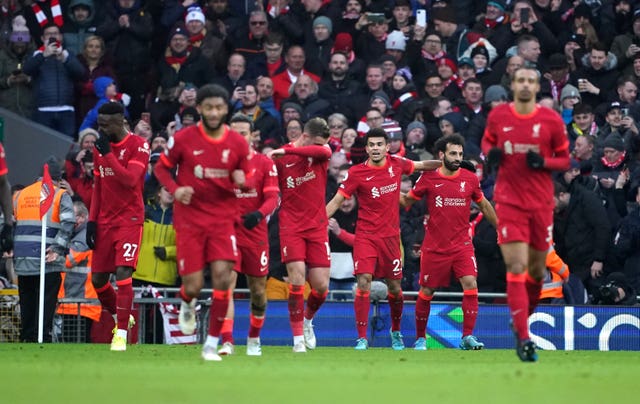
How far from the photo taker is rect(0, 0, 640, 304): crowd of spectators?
2419 cm

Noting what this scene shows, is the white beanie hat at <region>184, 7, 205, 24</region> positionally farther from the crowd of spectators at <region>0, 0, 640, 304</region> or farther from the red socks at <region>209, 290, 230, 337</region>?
the red socks at <region>209, 290, 230, 337</region>

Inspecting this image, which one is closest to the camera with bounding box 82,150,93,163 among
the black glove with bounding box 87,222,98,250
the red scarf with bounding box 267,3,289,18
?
the red scarf with bounding box 267,3,289,18

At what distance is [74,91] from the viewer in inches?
1042

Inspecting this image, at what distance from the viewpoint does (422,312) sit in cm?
1959

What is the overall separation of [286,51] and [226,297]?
1345 cm

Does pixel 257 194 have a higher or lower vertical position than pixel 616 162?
lower

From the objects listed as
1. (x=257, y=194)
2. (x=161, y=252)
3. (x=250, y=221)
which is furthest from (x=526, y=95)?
(x=161, y=252)

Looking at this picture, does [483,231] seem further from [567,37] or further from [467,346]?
[567,37]

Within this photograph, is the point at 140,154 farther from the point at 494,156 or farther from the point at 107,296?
the point at 494,156

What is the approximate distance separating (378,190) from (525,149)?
5298mm

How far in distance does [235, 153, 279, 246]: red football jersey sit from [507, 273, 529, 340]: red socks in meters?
3.09

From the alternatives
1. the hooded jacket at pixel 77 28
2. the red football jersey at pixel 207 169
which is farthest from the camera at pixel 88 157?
the red football jersey at pixel 207 169

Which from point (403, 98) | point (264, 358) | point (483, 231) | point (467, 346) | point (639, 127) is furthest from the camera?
point (403, 98)

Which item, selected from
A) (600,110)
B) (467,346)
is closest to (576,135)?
(600,110)
